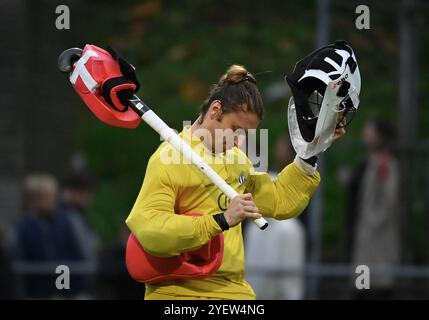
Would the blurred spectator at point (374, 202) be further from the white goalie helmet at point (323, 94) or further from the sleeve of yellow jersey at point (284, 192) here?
the white goalie helmet at point (323, 94)

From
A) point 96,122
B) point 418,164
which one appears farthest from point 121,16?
point 418,164

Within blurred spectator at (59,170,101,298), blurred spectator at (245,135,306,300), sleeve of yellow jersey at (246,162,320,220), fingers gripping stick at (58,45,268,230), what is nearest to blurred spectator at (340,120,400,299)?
blurred spectator at (245,135,306,300)

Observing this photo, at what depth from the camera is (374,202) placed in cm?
1043

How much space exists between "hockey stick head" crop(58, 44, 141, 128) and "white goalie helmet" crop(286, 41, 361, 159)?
2.54 ft

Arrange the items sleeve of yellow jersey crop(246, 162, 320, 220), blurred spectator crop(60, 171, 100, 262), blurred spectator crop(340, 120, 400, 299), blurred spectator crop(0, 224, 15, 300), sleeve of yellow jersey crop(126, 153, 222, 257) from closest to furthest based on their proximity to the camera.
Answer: sleeve of yellow jersey crop(126, 153, 222, 257), sleeve of yellow jersey crop(246, 162, 320, 220), blurred spectator crop(0, 224, 15, 300), blurred spectator crop(340, 120, 400, 299), blurred spectator crop(60, 171, 100, 262)

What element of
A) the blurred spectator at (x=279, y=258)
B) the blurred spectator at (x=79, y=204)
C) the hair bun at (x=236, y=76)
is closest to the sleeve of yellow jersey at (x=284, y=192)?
the hair bun at (x=236, y=76)

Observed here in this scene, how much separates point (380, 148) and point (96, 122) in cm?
516

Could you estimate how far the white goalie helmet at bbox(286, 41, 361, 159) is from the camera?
5848 mm

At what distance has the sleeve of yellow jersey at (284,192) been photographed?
20.1 feet

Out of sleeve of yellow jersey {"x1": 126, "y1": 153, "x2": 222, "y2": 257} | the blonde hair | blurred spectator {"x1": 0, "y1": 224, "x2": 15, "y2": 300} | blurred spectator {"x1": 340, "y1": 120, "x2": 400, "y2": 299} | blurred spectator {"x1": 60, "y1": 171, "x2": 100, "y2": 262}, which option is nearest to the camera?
sleeve of yellow jersey {"x1": 126, "y1": 153, "x2": 222, "y2": 257}

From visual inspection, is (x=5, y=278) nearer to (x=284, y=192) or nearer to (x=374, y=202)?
(x=374, y=202)

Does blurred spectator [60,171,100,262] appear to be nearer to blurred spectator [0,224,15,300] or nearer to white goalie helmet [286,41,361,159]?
blurred spectator [0,224,15,300]

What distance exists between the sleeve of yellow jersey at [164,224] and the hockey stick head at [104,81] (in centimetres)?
37
